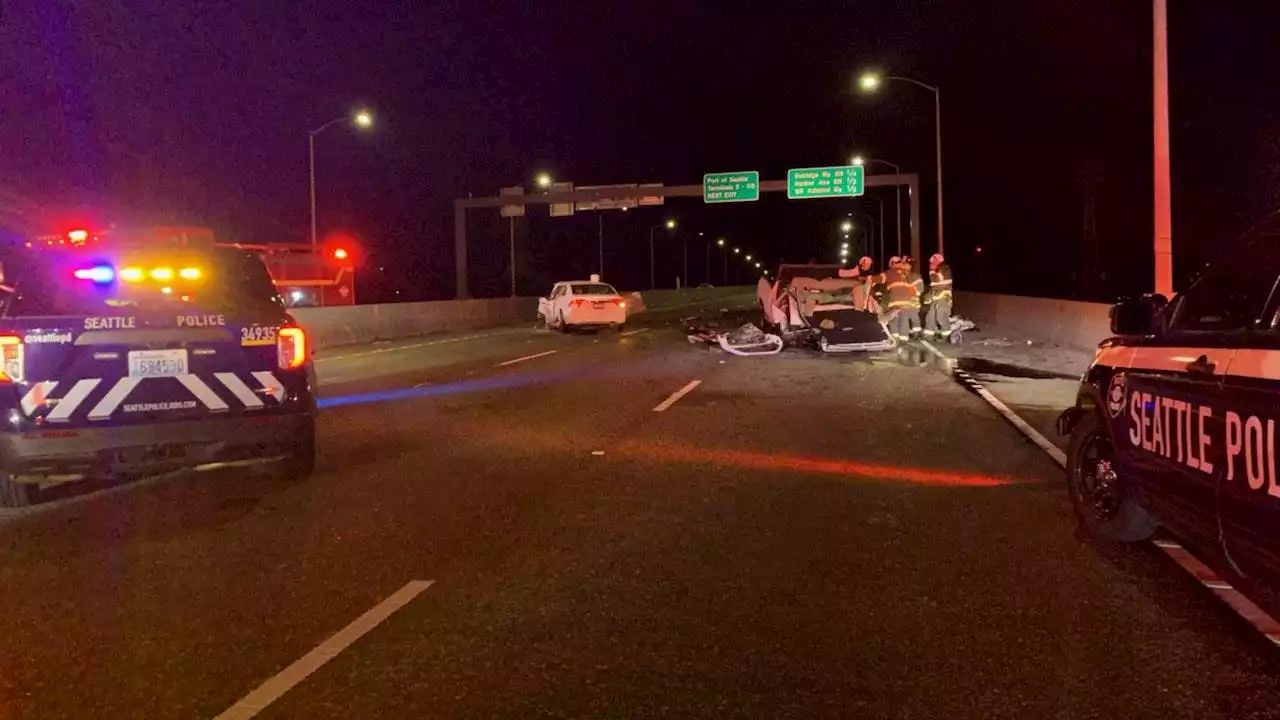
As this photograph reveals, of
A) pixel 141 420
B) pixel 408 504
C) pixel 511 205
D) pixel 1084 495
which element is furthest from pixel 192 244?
pixel 511 205

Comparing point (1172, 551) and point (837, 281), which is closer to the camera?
point (1172, 551)

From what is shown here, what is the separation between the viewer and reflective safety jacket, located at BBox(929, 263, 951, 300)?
25.0 metres

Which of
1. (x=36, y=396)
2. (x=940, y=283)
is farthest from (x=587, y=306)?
(x=36, y=396)

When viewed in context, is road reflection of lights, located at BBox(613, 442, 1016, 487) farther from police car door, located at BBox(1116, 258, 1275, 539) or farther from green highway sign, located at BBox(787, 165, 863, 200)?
green highway sign, located at BBox(787, 165, 863, 200)

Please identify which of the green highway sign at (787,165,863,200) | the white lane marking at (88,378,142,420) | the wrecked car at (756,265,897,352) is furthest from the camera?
the green highway sign at (787,165,863,200)

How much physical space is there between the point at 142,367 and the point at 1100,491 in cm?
617

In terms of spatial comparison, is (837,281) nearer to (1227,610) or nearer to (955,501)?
(955,501)

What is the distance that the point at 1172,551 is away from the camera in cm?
679

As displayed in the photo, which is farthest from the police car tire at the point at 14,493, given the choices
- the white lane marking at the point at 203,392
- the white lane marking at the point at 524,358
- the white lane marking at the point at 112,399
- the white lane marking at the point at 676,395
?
the white lane marking at the point at 524,358

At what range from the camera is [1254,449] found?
4625mm

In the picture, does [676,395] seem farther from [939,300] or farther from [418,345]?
[418,345]

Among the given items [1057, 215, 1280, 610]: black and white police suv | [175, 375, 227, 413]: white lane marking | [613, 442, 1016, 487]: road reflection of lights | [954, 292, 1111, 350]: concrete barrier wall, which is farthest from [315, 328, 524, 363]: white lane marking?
[1057, 215, 1280, 610]: black and white police suv

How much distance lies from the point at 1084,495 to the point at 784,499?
212 centimetres

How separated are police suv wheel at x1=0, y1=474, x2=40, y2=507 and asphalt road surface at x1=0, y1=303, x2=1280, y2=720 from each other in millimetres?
262
